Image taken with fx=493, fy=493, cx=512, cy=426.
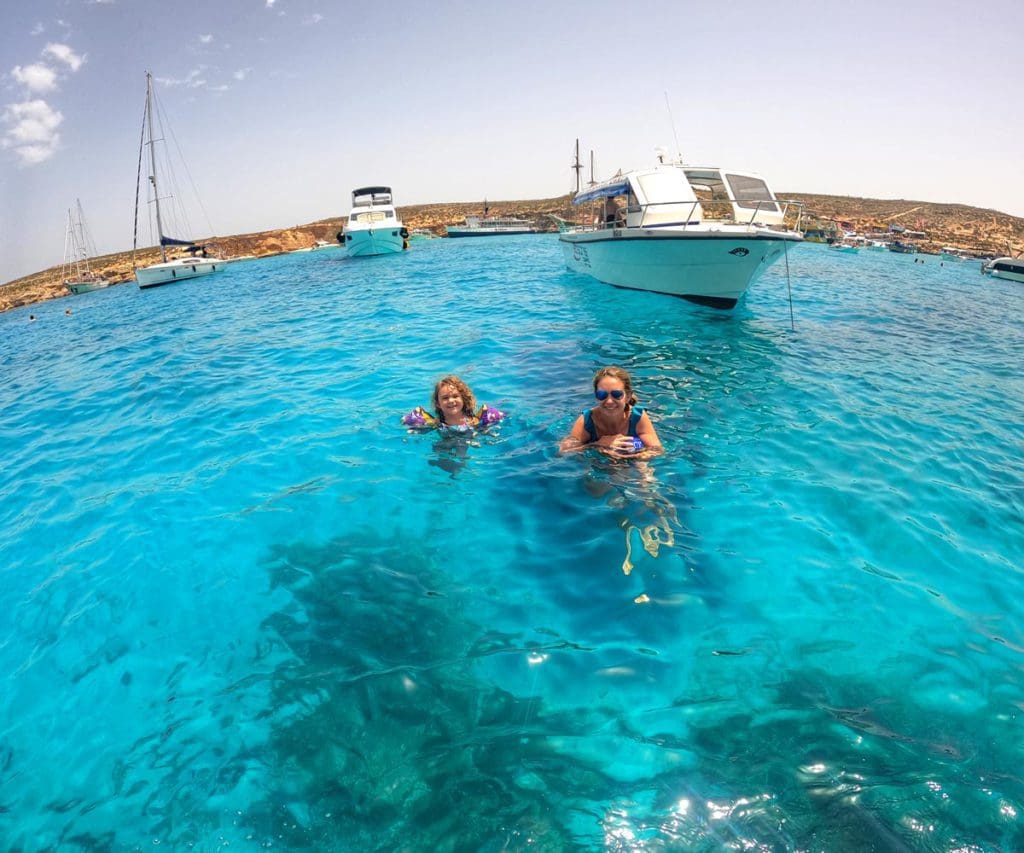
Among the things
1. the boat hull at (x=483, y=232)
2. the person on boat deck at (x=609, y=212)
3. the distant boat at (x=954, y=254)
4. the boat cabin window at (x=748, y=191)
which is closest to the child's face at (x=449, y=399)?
the boat cabin window at (x=748, y=191)

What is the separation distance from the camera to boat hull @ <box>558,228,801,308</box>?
11.7 metres

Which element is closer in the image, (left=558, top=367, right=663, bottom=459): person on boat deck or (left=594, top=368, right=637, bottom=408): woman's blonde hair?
(left=594, top=368, right=637, bottom=408): woman's blonde hair

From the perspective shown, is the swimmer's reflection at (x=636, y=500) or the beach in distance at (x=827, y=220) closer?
the swimmer's reflection at (x=636, y=500)

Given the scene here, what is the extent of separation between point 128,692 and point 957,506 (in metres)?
7.47

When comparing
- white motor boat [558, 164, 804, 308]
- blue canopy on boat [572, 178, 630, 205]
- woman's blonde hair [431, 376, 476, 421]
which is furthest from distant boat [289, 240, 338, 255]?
woman's blonde hair [431, 376, 476, 421]

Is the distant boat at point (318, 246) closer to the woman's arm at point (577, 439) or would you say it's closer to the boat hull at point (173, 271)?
the boat hull at point (173, 271)

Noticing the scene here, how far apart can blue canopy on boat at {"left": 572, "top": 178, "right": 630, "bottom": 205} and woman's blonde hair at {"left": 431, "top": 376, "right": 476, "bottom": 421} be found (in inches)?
464

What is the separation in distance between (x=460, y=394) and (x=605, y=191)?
13230mm

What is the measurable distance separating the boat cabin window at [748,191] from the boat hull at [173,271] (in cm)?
3668

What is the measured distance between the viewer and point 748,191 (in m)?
14.2

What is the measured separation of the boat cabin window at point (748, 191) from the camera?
44.8ft

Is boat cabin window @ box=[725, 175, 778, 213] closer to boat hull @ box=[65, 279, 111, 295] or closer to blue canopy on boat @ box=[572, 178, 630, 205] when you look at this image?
blue canopy on boat @ box=[572, 178, 630, 205]

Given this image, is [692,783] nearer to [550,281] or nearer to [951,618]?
[951,618]

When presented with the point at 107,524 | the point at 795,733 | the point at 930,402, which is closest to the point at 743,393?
the point at 930,402
